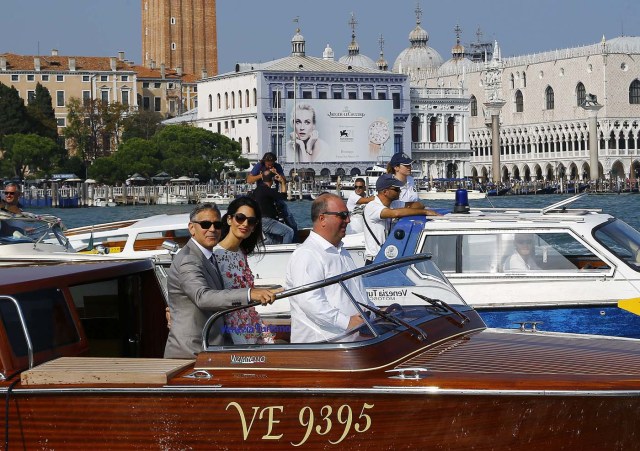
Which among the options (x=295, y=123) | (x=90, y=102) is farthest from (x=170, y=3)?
(x=295, y=123)

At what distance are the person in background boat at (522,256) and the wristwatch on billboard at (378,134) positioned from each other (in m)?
82.1

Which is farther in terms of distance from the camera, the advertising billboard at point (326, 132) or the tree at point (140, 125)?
the tree at point (140, 125)

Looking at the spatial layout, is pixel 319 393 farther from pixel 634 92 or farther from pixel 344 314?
pixel 634 92

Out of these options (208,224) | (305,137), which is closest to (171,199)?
(305,137)

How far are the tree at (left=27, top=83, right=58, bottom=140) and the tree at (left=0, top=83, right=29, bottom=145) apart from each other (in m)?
1.09

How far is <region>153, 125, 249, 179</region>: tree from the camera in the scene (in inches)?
3179

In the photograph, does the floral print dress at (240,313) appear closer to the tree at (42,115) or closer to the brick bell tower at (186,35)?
the tree at (42,115)

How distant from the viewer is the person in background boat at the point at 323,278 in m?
5.29

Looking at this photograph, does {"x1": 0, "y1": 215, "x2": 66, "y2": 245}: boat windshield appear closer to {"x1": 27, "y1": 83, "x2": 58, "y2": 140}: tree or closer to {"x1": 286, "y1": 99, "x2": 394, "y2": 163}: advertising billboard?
{"x1": 286, "y1": 99, "x2": 394, "y2": 163}: advertising billboard

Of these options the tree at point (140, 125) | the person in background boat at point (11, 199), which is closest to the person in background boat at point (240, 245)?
the person in background boat at point (11, 199)

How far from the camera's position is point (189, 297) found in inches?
213

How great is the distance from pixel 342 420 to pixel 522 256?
462 cm

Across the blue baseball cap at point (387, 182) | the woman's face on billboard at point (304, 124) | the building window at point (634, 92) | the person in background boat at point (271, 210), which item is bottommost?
the person in background boat at point (271, 210)

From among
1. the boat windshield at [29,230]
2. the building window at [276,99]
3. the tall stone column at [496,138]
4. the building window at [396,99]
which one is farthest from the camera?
the building window at [396,99]
